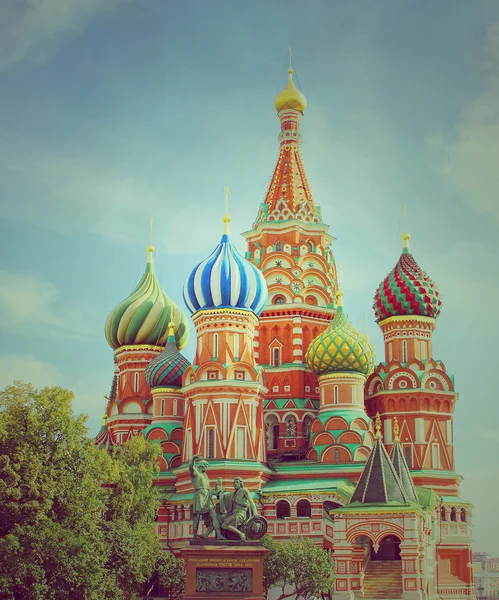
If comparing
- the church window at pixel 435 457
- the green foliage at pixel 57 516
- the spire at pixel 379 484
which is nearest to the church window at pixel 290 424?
the church window at pixel 435 457

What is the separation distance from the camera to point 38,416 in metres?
31.6

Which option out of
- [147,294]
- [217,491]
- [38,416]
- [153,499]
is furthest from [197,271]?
[217,491]

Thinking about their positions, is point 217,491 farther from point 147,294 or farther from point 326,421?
point 147,294

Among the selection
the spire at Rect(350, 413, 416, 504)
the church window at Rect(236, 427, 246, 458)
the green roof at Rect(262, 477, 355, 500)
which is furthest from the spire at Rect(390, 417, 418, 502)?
the church window at Rect(236, 427, 246, 458)

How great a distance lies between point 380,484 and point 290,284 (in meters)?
15.2

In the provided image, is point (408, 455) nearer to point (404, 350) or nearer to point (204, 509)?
point (404, 350)

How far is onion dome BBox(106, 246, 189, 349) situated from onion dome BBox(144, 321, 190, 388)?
3220 millimetres

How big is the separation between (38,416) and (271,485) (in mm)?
13150

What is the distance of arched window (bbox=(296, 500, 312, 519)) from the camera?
132 feet

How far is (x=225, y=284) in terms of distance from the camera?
140 feet

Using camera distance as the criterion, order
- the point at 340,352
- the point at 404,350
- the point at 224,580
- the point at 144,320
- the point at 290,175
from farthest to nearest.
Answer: the point at 290,175 → the point at 144,320 → the point at 404,350 → the point at 340,352 → the point at 224,580

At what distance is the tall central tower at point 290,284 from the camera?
150ft

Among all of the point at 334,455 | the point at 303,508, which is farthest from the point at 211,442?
the point at 334,455

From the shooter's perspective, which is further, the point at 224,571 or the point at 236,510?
the point at 236,510
